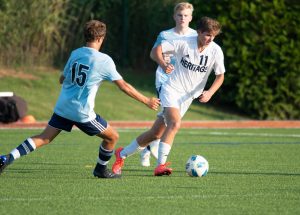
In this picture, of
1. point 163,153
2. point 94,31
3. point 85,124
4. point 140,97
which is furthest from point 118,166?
point 94,31

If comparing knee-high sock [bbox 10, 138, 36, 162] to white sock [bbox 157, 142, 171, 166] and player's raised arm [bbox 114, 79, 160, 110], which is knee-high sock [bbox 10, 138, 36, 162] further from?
white sock [bbox 157, 142, 171, 166]

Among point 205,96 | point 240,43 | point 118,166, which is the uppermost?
point 205,96

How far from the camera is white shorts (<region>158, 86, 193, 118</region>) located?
11.8m

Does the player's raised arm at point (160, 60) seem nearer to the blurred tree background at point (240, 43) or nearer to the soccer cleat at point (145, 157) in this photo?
the soccer cleat at point (145, 157)

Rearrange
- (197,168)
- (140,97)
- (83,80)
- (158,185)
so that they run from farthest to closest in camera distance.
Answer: (197,168) < (83,80) < (140,97) < (158,185)

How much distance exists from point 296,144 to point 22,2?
40.3 feet

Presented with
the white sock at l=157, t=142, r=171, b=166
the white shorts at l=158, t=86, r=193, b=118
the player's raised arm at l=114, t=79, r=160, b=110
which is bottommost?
the white sock at l=157, t=142, r=171, b=166

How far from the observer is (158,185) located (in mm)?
10297

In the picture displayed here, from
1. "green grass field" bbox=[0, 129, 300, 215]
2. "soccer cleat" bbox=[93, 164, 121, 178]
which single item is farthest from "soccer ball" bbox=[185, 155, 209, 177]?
"soccer cleat" bbox=[93, 164, 121, 178]

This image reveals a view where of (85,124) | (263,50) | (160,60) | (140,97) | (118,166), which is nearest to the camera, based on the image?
(140,97)

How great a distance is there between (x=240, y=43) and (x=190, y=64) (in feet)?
45.5

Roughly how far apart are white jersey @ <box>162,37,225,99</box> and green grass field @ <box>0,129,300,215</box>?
1.16 m

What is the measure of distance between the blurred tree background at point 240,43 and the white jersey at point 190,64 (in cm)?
1334

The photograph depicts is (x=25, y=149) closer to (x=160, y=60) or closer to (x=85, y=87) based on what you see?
(x=85, y=87)
